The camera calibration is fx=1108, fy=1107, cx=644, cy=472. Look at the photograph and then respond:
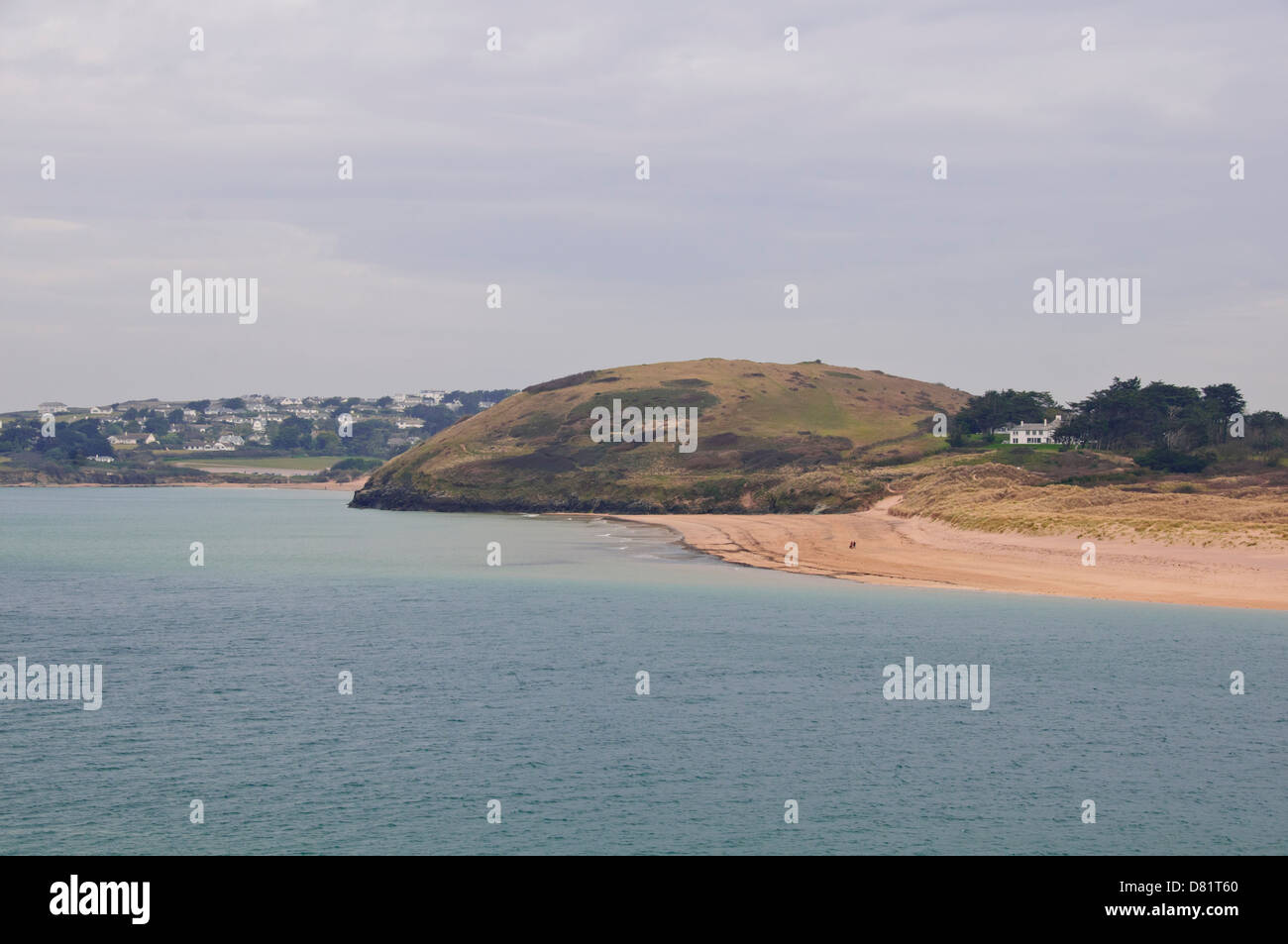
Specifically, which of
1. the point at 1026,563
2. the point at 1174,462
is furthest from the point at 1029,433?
the point at 1026,563

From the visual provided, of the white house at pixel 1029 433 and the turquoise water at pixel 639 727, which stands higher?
the white house at pixel 1029 433

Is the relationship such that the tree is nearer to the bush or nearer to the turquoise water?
the bush

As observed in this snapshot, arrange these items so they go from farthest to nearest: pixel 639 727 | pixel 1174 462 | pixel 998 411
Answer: pixel 998 411, pixel 1174 462, pixel 639 727

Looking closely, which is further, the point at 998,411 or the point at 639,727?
the point at 998,411

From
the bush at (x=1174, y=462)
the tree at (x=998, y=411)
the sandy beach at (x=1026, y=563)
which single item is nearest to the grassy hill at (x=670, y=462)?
the tree at (x=998, y=411)

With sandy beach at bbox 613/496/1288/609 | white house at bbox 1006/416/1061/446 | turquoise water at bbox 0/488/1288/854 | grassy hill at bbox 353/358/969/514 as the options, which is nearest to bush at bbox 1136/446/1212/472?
grassy hill at bbox 353/358/969/514

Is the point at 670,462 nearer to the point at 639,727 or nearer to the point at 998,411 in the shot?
the point at 998,411

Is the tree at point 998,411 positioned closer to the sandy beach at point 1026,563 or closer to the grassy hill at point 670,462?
the grassy hill at point 670,462
